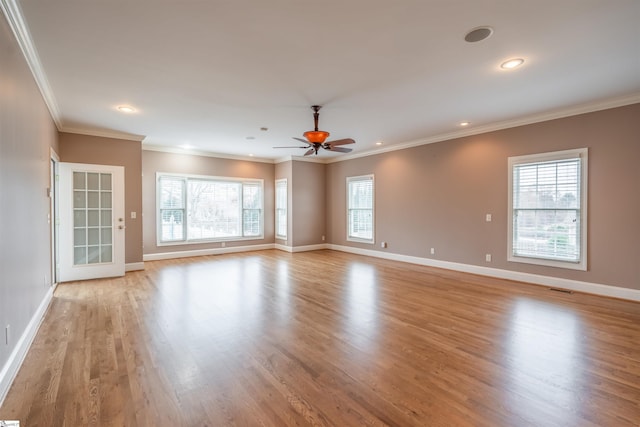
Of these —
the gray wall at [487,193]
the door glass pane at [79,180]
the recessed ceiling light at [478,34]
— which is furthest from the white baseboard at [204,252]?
the recessed ceiling light at [478,34]

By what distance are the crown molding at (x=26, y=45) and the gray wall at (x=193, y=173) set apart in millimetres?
3034

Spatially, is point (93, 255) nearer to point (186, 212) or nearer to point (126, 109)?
point (186, 212)

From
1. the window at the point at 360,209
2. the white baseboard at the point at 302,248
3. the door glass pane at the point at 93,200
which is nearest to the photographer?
the door glass pane at the point at 93,200

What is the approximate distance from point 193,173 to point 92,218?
2615mm

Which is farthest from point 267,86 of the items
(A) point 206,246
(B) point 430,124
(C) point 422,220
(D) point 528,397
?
(A) point 206,246

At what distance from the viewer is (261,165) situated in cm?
889

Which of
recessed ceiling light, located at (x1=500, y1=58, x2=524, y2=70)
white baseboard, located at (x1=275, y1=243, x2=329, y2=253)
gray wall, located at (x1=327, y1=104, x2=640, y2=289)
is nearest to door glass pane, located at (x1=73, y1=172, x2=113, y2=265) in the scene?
white baseboard, located at (x1=275, y1=243, x2=329, y2=253)

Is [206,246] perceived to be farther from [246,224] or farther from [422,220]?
[422,220]

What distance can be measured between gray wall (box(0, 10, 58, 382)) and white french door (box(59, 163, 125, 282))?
5.46 feet

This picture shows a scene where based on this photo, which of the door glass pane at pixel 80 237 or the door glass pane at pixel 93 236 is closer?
the door glass pane at pixel 80 237

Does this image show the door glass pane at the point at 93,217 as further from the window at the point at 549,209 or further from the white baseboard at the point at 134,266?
the window at the point at 549,209

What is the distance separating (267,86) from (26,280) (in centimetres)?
322

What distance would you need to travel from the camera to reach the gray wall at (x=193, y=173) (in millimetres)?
7047

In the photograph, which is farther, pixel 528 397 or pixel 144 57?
pixel 144 57
